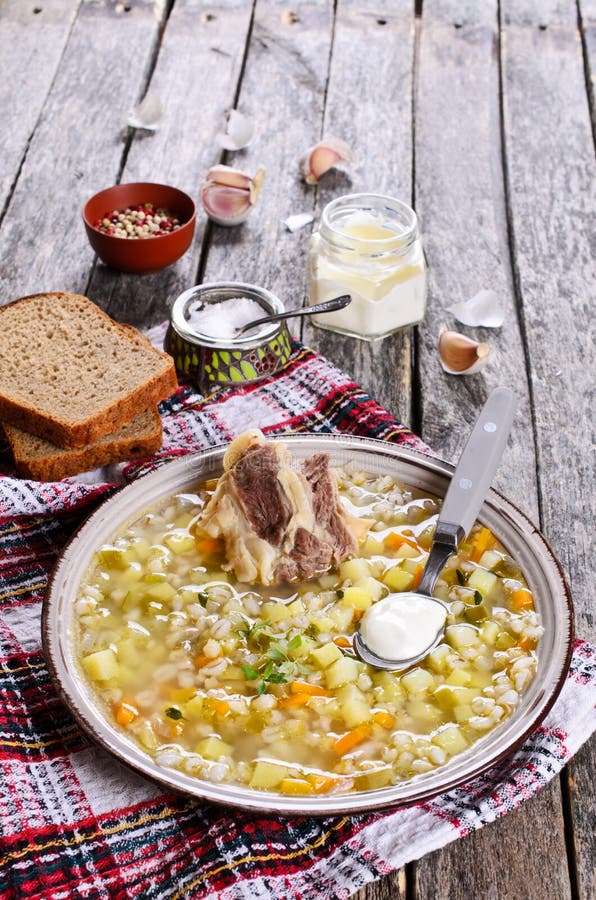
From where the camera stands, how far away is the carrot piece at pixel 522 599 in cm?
249

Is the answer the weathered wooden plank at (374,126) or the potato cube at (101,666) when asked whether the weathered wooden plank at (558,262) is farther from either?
the potato cube at (101,666)

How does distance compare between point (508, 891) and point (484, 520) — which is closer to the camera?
point (508, 891)

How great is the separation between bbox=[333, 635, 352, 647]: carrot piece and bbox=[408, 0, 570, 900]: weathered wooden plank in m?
0.48

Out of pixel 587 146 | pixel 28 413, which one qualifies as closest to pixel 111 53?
pixel 587 146

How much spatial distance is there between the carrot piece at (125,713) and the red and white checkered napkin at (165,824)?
0.12 m

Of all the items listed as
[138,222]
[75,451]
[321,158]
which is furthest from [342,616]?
[321,158]

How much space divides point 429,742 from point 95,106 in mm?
3741

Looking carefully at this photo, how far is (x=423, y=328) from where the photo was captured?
387 centimetres

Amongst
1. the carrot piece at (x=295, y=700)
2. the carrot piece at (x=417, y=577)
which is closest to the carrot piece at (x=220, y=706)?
the carrot piece at (x=295, y=700)

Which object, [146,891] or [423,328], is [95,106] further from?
[146,891]

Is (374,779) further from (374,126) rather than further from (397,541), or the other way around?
(374,126)

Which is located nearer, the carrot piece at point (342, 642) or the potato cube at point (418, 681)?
the potato cube at point (418, 681)

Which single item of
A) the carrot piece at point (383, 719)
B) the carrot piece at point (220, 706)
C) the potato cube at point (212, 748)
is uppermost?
the carrot piece at point (383, 719)

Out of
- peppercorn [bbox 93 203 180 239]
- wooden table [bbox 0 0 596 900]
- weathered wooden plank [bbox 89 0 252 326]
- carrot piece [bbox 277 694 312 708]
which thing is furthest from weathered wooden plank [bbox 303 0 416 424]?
carrot piece [bbox 277 694 312 708]
